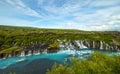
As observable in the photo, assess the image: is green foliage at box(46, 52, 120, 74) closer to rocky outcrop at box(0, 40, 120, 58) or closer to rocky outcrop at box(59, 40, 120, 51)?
rocky outcrop at box(0, 40, 120, 58)

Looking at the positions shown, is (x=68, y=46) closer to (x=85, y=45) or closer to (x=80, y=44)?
(x=80, y=44)

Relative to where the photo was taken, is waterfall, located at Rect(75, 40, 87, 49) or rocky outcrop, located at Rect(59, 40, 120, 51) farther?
waterfall, located at Rect(75, 40, 87, 49)

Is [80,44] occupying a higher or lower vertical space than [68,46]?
higher

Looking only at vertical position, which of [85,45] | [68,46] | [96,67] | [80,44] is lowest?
[85,45]

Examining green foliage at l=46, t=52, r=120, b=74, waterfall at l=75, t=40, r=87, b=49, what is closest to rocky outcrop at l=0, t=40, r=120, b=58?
waterfall at l=75, t=40, r=87, b=49

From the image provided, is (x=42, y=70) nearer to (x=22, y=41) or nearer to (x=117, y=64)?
(x=117, y=64)

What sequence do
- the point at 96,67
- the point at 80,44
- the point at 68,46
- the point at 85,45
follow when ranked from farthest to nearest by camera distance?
the point at 85,45 → the point at 80,44 → the point at 68,46 → the point at 96,67

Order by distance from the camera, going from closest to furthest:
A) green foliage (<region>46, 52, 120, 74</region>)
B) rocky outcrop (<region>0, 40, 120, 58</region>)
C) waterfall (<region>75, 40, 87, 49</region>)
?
1. green foliage (<region>46, 52, 120, 74</region>)
2. rocky outcrop (<region>0, 40, 120, 58</region>)
3. waterfall (<region>75, 40, 87, 49</region>)

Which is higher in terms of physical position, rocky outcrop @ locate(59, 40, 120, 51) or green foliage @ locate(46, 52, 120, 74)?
green foliage @ locate(46, 52, 120, 74)

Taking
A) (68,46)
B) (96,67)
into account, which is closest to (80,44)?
(68,46)

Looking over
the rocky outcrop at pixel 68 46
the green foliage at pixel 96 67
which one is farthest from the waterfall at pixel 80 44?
the green foliage at pixel 96 67

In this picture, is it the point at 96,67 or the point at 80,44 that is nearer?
the point at 96,67
